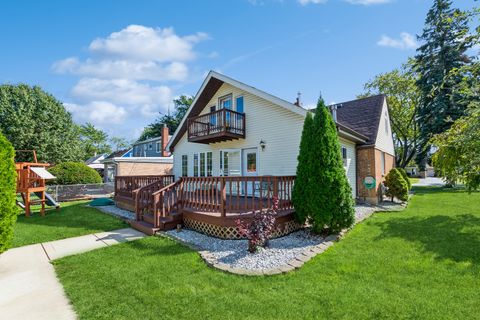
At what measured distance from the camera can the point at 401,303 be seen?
3383mm

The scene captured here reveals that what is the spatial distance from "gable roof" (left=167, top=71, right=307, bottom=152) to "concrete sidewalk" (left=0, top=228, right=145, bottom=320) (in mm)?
6924

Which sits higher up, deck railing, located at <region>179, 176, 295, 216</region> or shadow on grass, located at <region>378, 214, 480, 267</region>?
deck railing, located at <region>179, 176, 295, 216</region>

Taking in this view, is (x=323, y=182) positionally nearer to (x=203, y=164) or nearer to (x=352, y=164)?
(x=352, y=164)

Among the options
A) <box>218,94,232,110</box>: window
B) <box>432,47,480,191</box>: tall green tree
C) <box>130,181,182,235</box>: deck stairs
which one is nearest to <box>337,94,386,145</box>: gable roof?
<box>432,47,480,191</box>: tall green tree

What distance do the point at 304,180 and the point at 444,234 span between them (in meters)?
3.84

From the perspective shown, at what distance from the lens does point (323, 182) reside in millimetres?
6219

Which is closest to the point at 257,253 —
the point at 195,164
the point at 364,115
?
the point at 195,164

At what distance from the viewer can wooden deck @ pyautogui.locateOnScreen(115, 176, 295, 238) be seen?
6441mm

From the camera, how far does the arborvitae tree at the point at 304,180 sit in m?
6.47

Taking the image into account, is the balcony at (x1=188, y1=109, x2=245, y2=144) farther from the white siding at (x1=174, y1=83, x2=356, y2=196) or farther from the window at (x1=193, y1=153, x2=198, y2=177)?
the window at (x1=193, y1=153, x2=198, y2=177)

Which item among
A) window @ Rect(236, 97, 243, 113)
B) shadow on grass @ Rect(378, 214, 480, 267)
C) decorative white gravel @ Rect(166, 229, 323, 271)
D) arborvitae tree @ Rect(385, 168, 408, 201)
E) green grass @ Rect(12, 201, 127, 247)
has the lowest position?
green grass @ Rect(12, 201, 127, 247)

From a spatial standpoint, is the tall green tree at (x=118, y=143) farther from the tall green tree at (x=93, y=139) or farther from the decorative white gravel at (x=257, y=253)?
the decorative white gravel at (x=257, y=253)

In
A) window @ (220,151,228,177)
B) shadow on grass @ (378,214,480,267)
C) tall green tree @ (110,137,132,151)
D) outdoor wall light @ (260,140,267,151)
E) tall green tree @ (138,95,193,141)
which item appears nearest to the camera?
shadow on grass @ (378,214,480,267)

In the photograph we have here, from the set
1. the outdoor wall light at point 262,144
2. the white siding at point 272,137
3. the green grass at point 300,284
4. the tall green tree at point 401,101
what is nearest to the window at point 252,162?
the white siding at point 272,137
